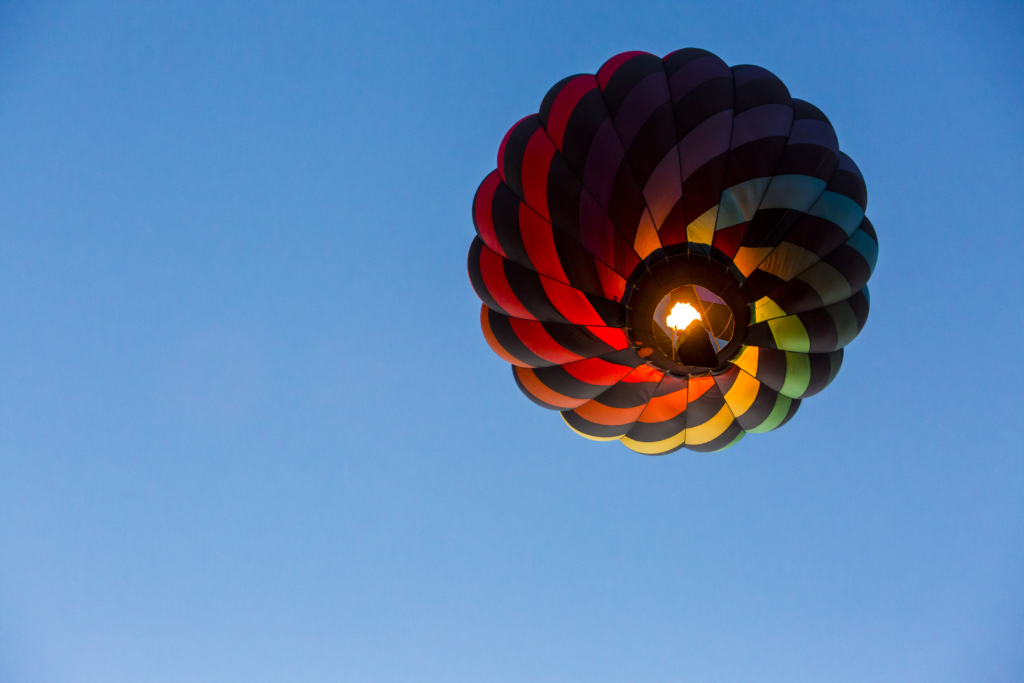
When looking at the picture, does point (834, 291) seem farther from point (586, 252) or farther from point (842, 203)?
point (586, 252)

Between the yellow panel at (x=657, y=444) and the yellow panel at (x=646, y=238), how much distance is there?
1.46 metres

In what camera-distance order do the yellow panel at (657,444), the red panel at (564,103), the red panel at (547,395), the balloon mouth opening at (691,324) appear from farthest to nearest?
the yellow panel at (657,444) → the red panel at (547,395) → the red panel at (564,103) → the balloon mouth opening at (691,324)

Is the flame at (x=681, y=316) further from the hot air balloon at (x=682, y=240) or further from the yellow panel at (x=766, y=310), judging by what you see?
the yellow panel at (x=766, y=310)

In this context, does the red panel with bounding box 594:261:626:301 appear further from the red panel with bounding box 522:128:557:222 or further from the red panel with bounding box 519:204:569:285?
the red panel with bounding box 522:128:557:222

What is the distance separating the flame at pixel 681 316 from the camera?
142 inches

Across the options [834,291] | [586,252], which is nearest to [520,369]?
[586,252]

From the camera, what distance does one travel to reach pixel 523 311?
4.14 metres

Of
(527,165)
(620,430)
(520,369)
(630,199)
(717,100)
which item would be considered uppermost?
(717,100)

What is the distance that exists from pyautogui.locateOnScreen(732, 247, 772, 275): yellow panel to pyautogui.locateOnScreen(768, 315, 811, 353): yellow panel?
0.36 meters

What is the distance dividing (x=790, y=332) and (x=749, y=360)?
0.30 metres

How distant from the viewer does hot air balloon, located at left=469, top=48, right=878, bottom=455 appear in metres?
3.71

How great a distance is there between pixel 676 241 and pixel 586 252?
1.88 feet

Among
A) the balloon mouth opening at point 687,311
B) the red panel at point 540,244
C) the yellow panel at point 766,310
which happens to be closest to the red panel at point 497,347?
the red panel at point 540,244

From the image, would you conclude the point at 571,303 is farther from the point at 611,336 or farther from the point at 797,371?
the point at 797,371
